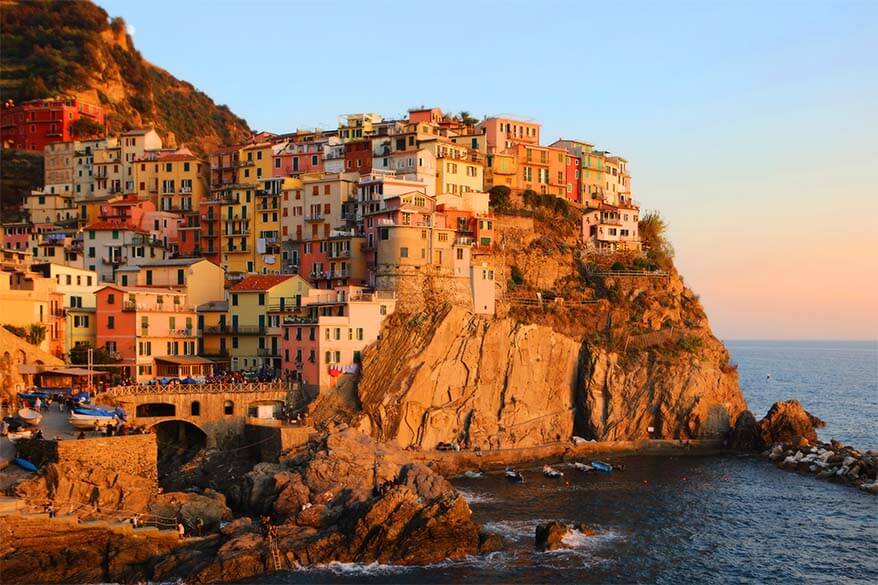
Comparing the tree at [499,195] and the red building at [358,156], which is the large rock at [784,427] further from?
the red building at [358,156]

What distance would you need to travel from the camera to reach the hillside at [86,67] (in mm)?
133625

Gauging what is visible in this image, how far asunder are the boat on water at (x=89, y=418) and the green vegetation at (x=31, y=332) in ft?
43.4

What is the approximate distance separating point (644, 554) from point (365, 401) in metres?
27.0

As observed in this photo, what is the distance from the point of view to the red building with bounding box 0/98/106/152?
12225 centimetres

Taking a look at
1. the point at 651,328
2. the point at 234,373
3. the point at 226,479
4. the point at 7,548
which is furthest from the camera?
the point at 651,328

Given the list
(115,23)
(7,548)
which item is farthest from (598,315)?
(115,23)

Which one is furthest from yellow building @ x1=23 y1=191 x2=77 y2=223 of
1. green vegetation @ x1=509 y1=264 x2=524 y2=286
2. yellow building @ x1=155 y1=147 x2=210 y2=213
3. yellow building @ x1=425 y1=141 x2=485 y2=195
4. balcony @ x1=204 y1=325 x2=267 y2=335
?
green vegetation @ x1=509 y1=264 x2=524 y2=286

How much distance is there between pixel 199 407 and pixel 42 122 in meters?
66.8

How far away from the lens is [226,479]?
65688mm

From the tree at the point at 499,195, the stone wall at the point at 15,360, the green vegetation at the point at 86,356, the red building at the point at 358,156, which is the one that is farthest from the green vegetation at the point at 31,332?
the tree at the point at 499,195

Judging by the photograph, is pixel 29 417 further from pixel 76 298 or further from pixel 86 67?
pixel 86 67

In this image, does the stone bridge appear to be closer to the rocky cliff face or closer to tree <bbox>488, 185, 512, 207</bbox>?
the rocky cliff face

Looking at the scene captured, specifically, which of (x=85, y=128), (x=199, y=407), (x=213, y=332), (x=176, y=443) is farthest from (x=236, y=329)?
(x=85, y=128)

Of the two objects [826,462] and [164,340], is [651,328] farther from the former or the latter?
[164,340]
